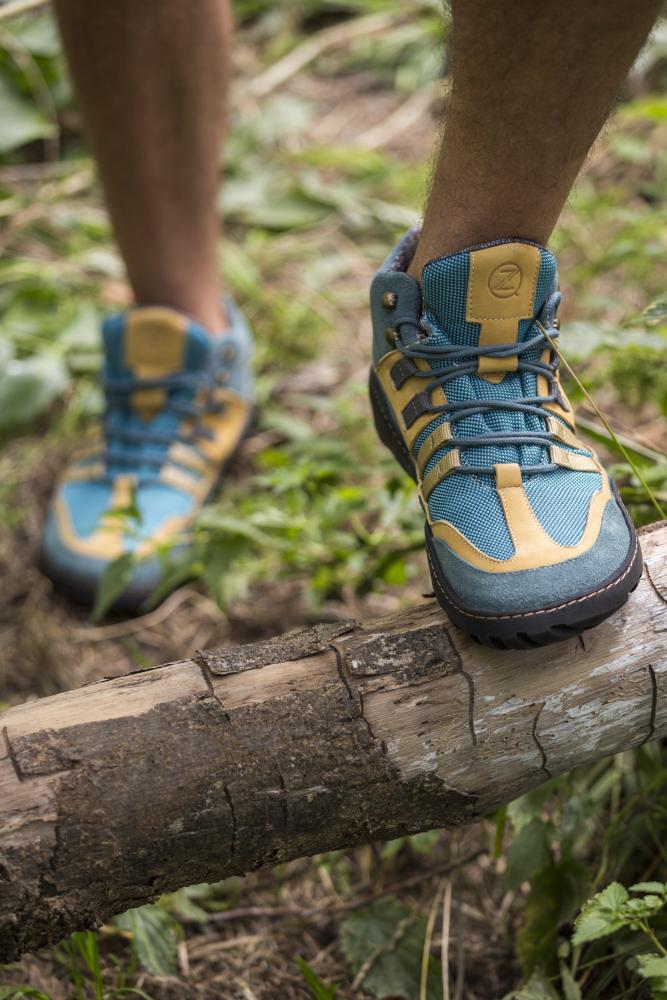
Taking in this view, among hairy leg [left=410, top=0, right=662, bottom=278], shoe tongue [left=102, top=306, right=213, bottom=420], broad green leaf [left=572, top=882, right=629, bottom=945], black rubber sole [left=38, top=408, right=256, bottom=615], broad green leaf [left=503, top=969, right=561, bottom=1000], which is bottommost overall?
broad green leaf [left=503, top=969, right=561, bottom=1000]

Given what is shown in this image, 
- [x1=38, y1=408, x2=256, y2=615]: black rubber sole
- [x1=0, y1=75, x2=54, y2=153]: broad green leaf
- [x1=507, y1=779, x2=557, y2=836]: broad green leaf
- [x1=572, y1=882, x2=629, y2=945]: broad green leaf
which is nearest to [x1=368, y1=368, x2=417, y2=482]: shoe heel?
[x1=507, y1=779, x2=557, y2=836]: broad green leaf

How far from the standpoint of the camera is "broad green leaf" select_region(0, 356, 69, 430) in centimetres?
228

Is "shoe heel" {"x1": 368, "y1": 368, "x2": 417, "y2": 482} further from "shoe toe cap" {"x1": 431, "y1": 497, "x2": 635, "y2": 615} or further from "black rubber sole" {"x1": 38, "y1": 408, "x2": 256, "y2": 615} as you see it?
"black rubber sole" {"x1": 38, "y1": 408, "x2": 256, "y2": 615}

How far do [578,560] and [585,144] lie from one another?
48 centimetres

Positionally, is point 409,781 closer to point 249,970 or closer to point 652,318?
point 249,970

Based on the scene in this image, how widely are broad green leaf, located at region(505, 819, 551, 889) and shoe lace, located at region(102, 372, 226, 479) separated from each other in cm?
115

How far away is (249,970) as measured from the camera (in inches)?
52.8

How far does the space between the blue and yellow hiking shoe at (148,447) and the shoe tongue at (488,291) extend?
0.91 metres

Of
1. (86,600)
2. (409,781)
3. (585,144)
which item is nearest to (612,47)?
(585,144)

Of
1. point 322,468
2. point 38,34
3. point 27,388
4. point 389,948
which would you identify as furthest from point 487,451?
point 38,34

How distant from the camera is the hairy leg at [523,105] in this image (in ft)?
3.11

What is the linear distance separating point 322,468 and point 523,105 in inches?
30.6

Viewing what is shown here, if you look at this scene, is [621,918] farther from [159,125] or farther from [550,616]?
[159,125]
